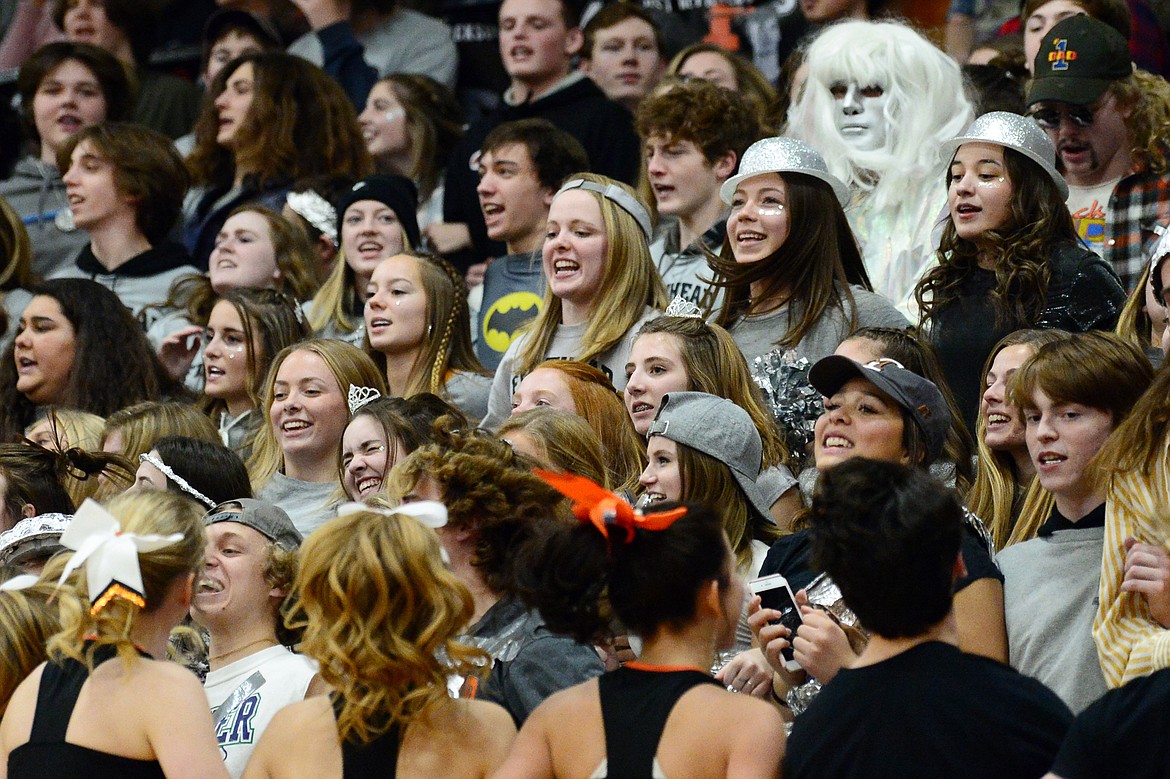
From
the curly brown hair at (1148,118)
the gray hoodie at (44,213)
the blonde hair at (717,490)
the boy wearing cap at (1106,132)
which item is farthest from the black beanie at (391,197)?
the blonde hair at (717,490)

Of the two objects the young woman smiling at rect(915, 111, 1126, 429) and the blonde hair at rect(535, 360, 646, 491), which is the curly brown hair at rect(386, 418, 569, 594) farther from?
the young woman smiling at rect(915, 111, 1126, 429)

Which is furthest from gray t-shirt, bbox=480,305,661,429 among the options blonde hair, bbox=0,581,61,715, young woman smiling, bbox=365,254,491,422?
blonde hair, bbox=0,581,61,715

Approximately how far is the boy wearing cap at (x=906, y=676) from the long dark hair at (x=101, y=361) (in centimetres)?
453

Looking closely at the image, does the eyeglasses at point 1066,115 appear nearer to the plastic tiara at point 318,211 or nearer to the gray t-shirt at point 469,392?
the gray t-shirt at point 469,392

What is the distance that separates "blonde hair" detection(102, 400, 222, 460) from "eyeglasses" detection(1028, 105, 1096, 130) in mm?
3264

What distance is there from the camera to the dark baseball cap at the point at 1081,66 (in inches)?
260

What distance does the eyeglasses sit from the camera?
6684 mm

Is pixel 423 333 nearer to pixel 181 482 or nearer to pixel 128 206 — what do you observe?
pixel 181 482

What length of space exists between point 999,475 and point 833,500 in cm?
166

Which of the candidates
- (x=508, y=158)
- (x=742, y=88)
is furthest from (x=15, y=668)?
(x=742, y=88)

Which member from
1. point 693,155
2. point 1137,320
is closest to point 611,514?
point 1137,320

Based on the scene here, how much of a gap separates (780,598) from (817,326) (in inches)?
78.0

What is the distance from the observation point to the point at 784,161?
635cm

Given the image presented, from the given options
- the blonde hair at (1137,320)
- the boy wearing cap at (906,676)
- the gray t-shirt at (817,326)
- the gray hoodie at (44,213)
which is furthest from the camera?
the gray hoodie at (44,213)
